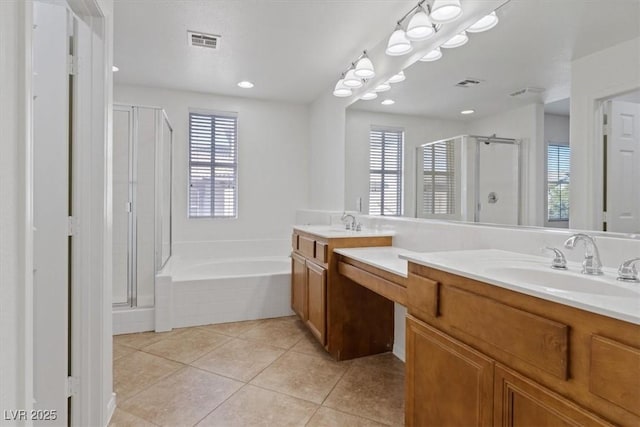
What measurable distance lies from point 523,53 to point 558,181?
0.64 meters

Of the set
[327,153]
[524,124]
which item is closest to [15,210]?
[524,124]

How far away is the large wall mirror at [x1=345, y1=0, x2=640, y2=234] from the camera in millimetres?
1242

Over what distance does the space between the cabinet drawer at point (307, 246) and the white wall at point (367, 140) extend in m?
0.59

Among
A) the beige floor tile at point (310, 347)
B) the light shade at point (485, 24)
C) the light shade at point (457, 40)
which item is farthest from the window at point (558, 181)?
the beige floor tile at point (310, 347)

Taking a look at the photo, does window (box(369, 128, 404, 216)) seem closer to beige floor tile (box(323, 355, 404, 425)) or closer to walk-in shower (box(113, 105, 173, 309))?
beige floor tile (box(323, 355, 404, 425))

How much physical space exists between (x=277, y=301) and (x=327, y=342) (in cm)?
110

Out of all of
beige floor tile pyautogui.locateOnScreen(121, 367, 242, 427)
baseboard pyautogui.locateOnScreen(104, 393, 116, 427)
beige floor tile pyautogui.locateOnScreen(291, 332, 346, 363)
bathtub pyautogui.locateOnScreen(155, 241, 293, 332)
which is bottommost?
beige floor tile pyautogui.locateOnScreen(121, 367, 242, 427)

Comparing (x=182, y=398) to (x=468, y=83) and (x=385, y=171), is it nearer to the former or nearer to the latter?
(x=385, y=171)

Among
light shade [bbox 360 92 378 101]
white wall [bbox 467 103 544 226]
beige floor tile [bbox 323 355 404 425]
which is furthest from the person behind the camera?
light shade [bbox 360 92 378 101]

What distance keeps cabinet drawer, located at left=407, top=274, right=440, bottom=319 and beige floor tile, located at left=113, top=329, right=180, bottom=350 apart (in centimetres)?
229

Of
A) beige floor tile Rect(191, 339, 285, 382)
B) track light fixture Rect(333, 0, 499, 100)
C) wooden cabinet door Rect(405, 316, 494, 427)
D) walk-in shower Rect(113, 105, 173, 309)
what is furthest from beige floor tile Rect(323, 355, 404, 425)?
track light fixture Rect(333, 0, 499, 100)

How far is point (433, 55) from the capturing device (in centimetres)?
217

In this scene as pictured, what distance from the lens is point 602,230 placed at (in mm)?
1292

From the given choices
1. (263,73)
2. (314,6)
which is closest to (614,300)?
(314,6)
